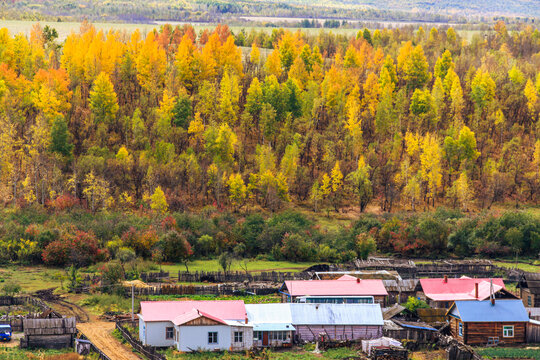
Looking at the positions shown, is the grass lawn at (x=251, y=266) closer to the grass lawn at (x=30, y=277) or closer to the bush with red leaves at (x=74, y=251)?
the bush with red leaves at (x=74, y=251)

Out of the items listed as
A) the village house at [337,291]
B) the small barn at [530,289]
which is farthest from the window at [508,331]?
the village house at [337,291]

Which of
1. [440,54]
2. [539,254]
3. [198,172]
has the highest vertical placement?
[440,54]

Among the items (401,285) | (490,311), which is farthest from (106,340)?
(490,311)

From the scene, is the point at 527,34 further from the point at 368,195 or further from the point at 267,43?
the point at 368,195

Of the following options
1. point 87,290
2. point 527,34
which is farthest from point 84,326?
point 527,34

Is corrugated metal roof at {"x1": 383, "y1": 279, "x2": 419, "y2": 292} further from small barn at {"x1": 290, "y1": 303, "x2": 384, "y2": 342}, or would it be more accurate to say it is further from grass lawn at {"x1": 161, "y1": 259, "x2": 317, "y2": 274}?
grass lawn at {"x1": 161, "y1": 259, "x2": 317, "y2": 274}

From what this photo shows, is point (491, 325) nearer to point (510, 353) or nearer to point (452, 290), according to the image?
point (510, 353)
